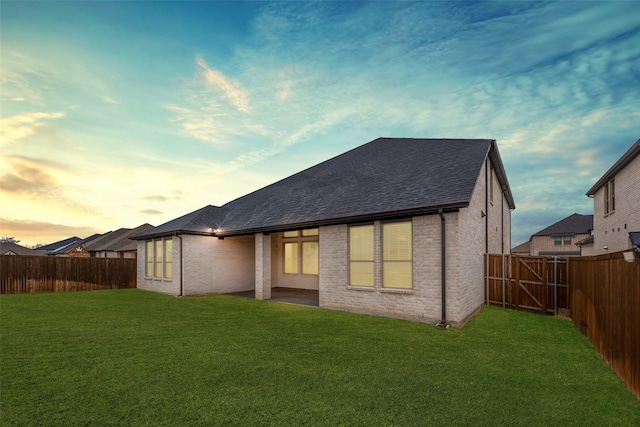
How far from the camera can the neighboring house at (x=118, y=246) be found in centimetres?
3850

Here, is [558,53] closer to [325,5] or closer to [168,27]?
[325,5]

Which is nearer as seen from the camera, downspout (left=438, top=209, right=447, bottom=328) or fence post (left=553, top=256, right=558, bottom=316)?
downspout (left=438, top=209, right=447, bottom=328)

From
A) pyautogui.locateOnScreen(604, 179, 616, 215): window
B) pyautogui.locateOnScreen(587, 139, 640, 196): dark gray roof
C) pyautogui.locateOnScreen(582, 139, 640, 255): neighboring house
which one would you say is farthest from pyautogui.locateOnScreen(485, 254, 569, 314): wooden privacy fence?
pyautogui.locateOnScreen(604, 179, 616, 215): window

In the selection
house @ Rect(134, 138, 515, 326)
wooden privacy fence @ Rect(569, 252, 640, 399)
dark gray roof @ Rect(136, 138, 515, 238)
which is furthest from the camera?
dark gray roof @ Rect(136, 138, 515, 238)

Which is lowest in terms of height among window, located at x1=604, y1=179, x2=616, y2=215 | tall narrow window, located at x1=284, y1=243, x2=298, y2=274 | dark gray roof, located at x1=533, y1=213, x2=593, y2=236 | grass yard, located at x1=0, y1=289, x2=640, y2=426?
grass yard, located at x1=0, y1=289, x2=640, y2=426

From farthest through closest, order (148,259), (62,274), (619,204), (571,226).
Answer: (571,226) < (62,274) < (148,259) < (619,204)

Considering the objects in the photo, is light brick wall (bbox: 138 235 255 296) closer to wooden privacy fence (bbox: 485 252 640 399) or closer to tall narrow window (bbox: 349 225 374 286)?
tall narrow window (bbox: 349 225 374 286)

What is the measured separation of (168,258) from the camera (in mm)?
18672

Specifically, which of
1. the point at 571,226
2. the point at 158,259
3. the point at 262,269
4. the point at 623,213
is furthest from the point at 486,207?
the point at 571,226

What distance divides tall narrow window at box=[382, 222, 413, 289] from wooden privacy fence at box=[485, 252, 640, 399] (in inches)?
175

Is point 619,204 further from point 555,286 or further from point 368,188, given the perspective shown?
point 368,188

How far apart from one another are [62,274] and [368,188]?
20147 mm

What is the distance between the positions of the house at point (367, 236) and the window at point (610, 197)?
520cm

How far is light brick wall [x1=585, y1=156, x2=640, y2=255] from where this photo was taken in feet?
50.2
